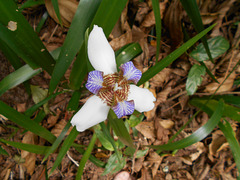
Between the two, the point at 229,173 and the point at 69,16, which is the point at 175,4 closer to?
the point at 69,16

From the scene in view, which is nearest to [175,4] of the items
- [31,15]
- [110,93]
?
[110,93]

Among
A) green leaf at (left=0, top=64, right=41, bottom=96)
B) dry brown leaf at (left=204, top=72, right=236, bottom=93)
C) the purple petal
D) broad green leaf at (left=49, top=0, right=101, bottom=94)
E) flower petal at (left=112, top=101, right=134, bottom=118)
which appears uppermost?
broad green leaf at (left=49, top=0, right=101, bottom=94)

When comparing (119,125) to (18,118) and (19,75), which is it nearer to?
(18,118)

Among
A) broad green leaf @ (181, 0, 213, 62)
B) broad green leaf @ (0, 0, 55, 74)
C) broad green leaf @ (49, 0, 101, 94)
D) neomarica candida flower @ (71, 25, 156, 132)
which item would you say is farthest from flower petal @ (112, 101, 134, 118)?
broad green leaf @ (181, 0, 213, 62)

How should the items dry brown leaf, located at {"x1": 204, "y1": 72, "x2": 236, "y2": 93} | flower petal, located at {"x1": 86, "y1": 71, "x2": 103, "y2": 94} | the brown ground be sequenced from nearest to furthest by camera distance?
Result: flower petal, located at {"x1": 86, "y1": 71, "x2": 103, "y2": 94}, the brown ground, dry brown leaf, located at {"x1": 204, "y1": 72, "x2": 236, "y2": 93}

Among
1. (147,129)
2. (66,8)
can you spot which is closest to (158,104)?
(147,129)

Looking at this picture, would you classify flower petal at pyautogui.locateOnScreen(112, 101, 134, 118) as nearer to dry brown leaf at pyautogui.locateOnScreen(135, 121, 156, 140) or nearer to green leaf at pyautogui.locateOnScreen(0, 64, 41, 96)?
green leaf at pyautogui.locateOnScreen(0, 64, 41, 96)
